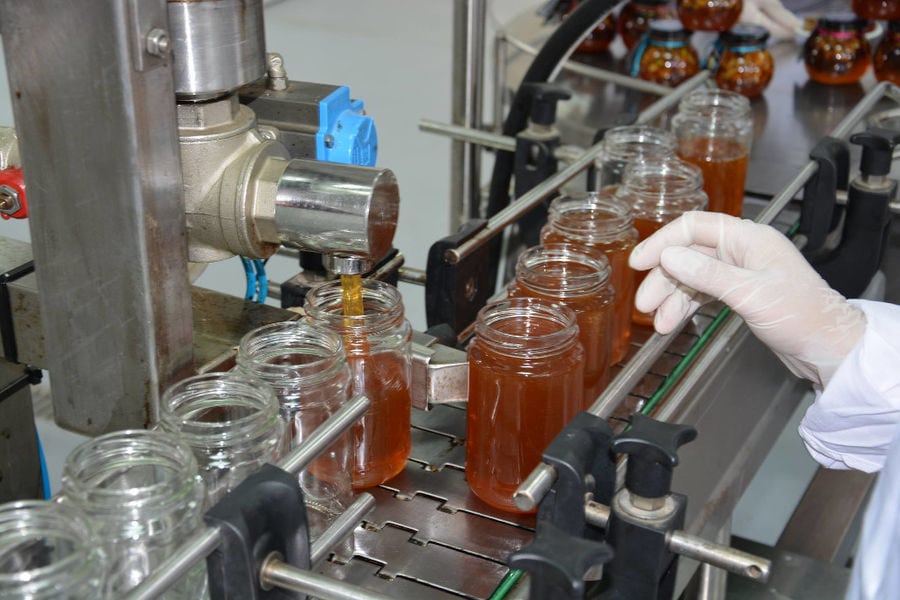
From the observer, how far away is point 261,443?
0.72 metres

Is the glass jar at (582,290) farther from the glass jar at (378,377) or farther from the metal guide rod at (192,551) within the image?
the metal guide rod at (192,551)

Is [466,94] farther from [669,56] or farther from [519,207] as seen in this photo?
[519,207]

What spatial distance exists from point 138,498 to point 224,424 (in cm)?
9

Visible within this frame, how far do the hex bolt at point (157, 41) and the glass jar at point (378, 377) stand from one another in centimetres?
26

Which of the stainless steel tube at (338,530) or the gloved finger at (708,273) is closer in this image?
the stainless steel tube at (338,530)

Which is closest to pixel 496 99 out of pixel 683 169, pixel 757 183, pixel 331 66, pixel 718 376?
pixel 757 183

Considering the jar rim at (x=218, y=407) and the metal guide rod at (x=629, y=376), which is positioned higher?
the jar rim at (x=218, y=407)

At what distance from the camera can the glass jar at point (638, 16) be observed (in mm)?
2131

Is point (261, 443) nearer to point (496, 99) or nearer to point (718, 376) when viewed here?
point (718, 376)

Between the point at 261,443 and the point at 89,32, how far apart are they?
295 mm

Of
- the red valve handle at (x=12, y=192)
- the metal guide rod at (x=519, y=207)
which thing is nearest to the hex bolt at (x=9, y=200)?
the red valve handle at (x=12, y=192)

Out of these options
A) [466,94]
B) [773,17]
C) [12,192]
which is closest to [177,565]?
[12,192]

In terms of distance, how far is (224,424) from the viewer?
2.29 feet

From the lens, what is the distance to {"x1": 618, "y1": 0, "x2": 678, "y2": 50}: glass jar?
6.99ft
